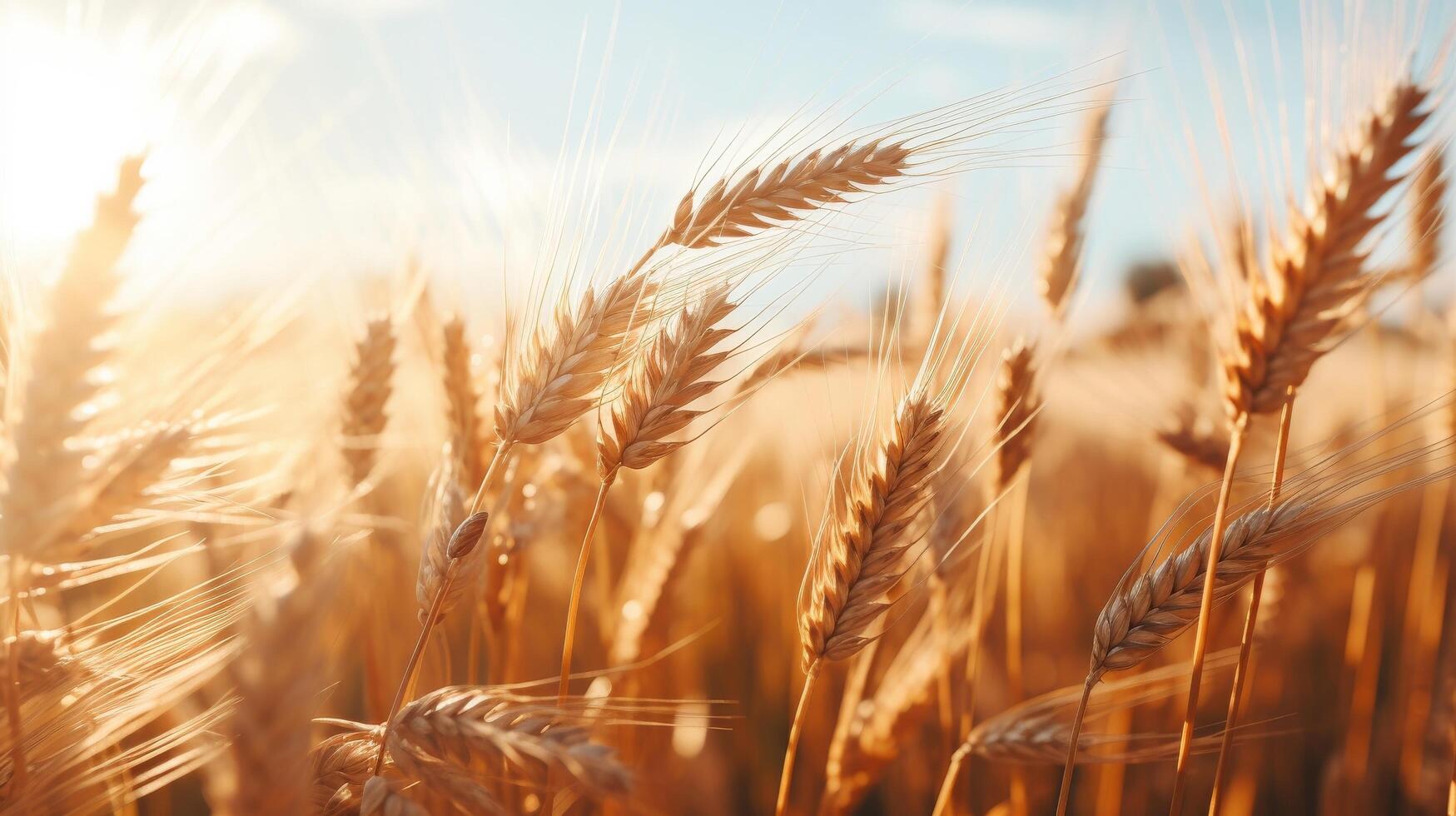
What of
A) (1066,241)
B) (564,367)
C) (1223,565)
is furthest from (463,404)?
(1066,241)

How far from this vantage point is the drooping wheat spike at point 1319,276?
120cm

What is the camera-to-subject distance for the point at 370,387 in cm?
172

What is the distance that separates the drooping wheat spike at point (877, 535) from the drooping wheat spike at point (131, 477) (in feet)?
3.08

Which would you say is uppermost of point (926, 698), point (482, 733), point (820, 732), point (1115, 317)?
point (1115, 317)

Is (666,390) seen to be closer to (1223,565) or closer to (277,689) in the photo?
(277,689)

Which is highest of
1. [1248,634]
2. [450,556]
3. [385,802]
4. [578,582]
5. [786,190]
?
[786,190]

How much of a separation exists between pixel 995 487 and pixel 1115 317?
7.15ft

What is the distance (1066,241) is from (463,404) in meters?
1.49

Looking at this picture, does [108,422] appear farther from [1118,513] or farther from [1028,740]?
[1118,513]

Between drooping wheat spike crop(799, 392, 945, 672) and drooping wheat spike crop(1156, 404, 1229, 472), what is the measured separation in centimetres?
95

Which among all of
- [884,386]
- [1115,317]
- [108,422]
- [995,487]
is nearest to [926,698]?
[995,487]

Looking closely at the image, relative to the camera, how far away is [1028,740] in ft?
4.49

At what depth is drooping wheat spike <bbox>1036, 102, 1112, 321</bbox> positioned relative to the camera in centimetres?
193

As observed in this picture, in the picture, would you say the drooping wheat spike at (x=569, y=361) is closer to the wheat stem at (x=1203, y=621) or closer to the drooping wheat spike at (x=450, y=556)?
the drooping wheat spike at (x=450, y=556)
